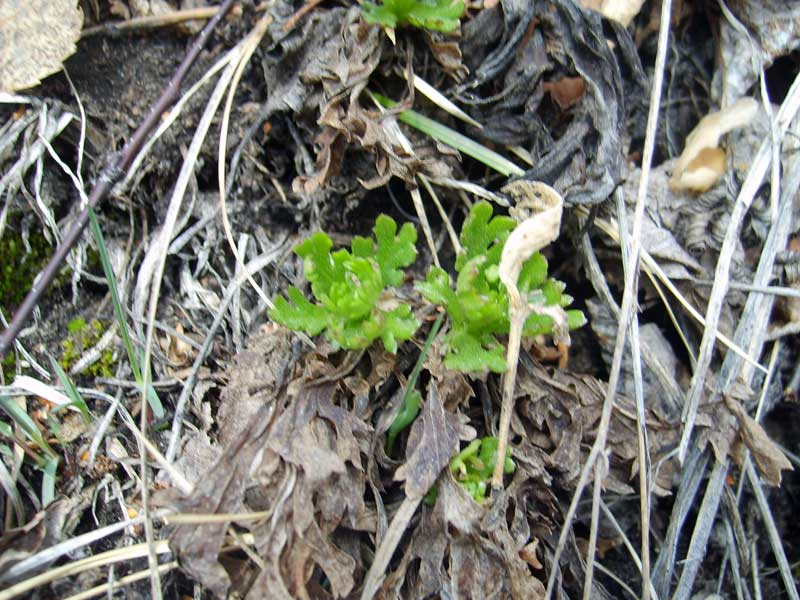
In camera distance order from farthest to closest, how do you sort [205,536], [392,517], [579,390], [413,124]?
[413,124] < [579,390] < [392,517] < [205,536]

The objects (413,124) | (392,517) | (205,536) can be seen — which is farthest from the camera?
(413,124)

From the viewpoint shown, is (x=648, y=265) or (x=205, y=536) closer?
(x=205, y=536)

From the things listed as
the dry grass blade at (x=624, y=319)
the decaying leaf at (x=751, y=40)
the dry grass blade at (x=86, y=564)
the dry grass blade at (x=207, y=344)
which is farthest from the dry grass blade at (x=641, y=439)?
the dry grass blade at (x=86, y=564)

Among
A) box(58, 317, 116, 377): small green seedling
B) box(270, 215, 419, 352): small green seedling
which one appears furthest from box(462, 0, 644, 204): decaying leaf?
box(58, 317, 116, 377): small green seedling

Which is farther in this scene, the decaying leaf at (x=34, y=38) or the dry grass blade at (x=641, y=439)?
the decaying leaf at (x=34, y=38)

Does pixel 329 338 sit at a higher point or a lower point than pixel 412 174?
lower

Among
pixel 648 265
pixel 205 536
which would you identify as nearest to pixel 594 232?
pixel 648 265

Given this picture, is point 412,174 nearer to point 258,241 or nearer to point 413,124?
point 413,124

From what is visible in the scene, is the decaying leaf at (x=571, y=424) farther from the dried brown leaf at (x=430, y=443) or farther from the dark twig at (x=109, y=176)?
the dark twig at (x=109, y=176)

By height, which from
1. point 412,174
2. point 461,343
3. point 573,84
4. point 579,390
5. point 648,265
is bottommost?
point 579,390
